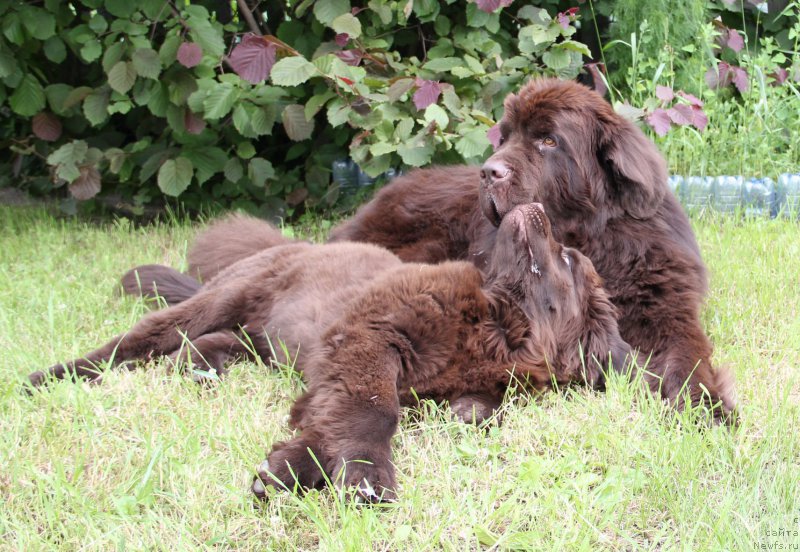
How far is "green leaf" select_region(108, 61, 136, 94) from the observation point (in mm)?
4378

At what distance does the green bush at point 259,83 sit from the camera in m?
4.17

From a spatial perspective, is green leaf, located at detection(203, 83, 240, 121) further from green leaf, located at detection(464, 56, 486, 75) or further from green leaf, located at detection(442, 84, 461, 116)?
green leaf, located at detection(464, 56, 486, 75)

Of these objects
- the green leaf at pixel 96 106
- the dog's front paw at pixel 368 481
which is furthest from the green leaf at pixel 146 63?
the dog's front paw at pixel 368 481

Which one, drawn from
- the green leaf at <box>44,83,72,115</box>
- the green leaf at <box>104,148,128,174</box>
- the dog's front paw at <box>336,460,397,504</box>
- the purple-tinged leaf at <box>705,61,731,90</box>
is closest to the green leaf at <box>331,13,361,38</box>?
the green leaf at <box>104,148,128,174</box>

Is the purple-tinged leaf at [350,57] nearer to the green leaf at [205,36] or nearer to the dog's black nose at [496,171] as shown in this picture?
the green leaf at [205,36]

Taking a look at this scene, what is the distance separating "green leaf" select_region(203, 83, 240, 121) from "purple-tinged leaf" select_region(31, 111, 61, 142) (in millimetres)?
1066

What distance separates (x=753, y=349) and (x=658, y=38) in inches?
110

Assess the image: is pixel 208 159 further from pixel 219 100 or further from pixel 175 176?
pixel 219 100

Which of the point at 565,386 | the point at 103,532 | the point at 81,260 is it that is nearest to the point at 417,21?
the point at 81,260

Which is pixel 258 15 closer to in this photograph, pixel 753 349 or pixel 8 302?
pixel 8 302

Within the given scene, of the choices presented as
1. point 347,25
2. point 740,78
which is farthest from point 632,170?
point 740,78

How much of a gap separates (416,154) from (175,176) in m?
1.49

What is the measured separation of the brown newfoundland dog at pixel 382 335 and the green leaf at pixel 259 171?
6.00ft

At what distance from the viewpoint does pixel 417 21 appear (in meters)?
4.87
